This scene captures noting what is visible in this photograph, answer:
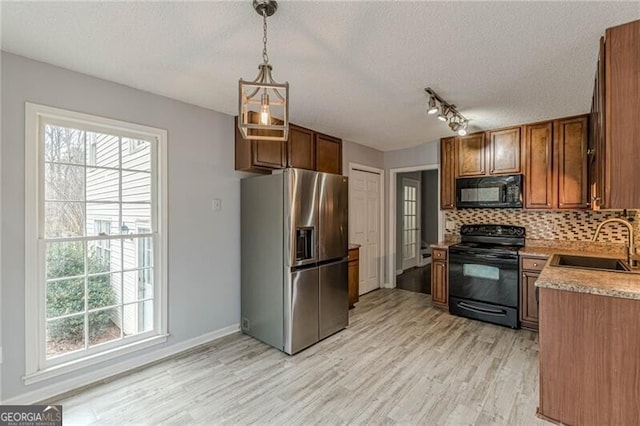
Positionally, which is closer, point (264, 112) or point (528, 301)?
point (264, 112)

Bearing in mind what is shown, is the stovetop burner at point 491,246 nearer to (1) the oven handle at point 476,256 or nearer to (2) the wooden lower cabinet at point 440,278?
(1) the oven handle at point 476,256

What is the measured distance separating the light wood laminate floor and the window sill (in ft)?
0.65

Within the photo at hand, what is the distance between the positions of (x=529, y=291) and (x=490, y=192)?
125 cm

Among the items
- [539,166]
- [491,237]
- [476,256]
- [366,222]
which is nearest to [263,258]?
[366,222]

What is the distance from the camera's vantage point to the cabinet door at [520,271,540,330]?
328cm

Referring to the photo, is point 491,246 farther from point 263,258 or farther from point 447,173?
point 263,258

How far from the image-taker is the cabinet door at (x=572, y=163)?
10.8ft

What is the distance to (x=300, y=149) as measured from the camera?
3670 mm

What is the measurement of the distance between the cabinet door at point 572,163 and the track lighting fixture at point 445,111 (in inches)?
43.7

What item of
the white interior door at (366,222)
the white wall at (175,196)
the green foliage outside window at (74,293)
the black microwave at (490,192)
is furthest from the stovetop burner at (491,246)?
the green foliage outside window at (74,293)

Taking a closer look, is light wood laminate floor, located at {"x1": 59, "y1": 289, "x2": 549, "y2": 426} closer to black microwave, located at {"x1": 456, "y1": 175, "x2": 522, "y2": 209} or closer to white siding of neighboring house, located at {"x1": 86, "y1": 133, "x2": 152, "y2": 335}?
white siding of neighboring house, located at {"x1": 86, "y1": 133, "x2": 152, "y2": 335}

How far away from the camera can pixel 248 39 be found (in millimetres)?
1839

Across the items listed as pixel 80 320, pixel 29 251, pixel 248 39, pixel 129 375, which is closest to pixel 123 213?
pixel 29 251

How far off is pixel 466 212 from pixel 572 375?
2.73 m
